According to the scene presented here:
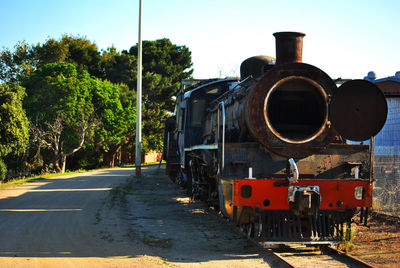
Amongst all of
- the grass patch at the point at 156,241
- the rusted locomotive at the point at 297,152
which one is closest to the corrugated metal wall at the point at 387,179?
the rusted locomotive at the point at 297,152

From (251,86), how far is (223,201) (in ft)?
6.43

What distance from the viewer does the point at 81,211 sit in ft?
32.7

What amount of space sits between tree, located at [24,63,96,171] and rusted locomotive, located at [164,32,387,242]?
21.6 metres

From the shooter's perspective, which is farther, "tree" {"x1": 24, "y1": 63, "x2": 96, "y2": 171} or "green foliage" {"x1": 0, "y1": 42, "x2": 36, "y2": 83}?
"green foliage" {"x1": 0, "y1": 42, "x2": 36, "y2": 83}

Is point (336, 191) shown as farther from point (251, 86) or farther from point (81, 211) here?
point (81, 211)

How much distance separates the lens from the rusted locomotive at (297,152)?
250 inches

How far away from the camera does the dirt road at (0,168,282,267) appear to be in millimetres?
5945

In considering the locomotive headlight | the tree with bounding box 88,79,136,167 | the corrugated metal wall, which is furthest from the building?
the tree with bounding box 88,79,136,167

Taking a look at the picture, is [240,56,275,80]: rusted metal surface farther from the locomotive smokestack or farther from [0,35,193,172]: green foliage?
[0,35,193,172]: green foliage

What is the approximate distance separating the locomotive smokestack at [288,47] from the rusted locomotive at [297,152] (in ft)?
0.05

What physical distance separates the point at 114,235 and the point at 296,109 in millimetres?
3836

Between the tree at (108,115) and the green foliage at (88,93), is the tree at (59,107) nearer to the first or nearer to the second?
the green foliage at (88,93)

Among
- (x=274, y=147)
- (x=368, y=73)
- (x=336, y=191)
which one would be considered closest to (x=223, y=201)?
(x=274, y=147)

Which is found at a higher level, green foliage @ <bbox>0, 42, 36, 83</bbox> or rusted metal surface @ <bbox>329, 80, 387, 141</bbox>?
green foliage @ <bbox>0, 42, 36, 83</bbox>
